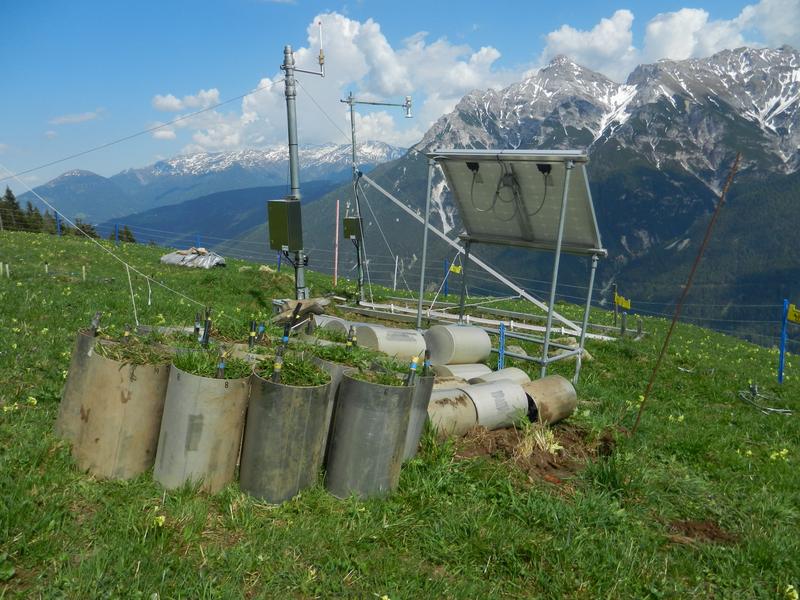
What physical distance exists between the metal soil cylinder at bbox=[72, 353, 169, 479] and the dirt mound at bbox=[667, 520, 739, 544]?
4.79m

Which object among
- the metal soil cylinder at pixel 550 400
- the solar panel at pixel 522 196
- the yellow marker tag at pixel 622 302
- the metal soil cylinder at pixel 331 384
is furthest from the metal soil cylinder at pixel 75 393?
the yellow marker tag at pixel 622 302

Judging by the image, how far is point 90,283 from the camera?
13852 millimetres

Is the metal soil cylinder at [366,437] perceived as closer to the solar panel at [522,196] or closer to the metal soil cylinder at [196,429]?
the metal soil cylinder at [196,429]

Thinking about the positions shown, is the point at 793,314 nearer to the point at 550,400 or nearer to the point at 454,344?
the point at 454,344

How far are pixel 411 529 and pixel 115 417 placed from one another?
2643 millimetres

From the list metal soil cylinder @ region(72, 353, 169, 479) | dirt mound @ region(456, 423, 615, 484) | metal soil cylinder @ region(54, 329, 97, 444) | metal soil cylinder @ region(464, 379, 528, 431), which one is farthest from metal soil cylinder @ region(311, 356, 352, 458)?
metal soil cylinder @ region(464, 379, 528, 431)

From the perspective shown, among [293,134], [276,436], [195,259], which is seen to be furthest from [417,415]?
[195,259]

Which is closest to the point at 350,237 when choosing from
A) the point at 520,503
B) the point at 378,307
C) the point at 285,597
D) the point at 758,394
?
the point at 378,307

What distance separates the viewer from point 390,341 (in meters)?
9.66

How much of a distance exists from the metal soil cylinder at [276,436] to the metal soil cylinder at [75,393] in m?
1.43

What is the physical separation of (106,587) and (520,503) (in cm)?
347

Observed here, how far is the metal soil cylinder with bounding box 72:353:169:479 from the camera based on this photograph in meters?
4.84

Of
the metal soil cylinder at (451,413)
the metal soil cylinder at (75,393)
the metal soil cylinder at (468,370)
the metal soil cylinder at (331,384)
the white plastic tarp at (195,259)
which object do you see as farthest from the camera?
the white plastic tarp at (195,259)

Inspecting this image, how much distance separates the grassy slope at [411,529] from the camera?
3863mm
